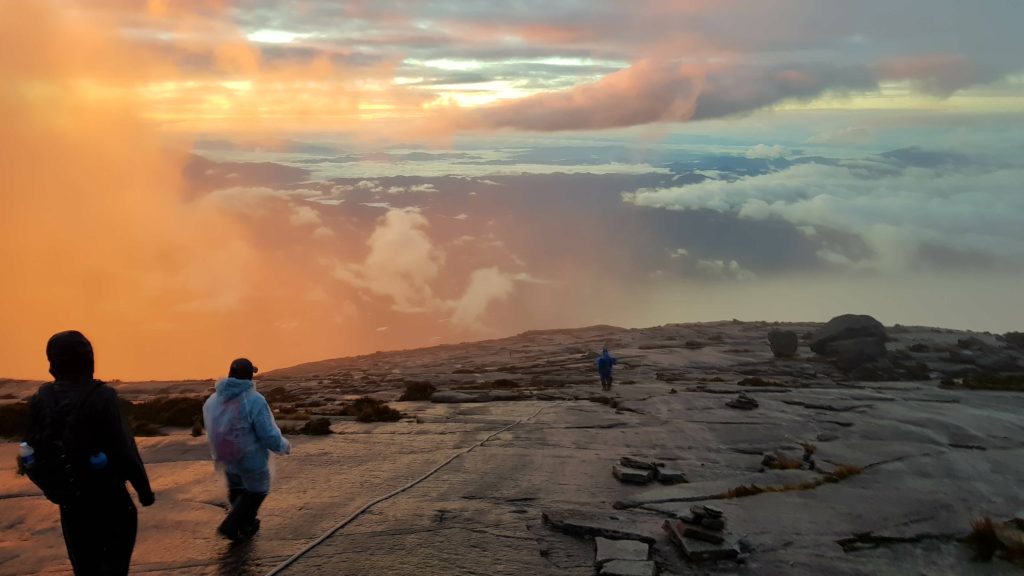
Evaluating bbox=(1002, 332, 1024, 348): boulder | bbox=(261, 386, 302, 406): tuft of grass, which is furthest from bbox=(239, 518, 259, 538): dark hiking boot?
bbox=(1002, 332, 1024, 348): boulder

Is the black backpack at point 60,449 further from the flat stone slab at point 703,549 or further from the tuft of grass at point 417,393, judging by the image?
the tuft of grass at point 417,393

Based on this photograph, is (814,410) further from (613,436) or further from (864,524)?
(864,524)

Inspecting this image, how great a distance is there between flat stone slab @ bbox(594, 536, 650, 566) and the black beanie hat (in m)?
5.65

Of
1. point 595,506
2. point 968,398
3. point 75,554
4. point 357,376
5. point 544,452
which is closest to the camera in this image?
point 75,554

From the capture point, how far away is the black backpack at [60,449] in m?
6.09

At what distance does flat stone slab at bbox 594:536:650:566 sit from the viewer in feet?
28.7

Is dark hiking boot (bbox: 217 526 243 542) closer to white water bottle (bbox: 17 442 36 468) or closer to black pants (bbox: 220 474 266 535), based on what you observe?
black pants (bbox: 220 474 266 535)

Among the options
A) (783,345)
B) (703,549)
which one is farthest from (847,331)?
(703,549)

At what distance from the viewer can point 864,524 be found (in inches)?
412

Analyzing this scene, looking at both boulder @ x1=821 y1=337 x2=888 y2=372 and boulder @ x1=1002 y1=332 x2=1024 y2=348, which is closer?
boulder @ x1=821 y1=337 x2=888 y2=372

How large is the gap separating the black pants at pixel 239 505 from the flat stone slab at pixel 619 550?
160 inches

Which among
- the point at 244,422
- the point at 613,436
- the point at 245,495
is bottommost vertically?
the point at 613,436

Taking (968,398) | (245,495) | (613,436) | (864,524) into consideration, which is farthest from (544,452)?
(968,398)

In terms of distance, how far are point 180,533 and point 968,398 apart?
27.8 m
